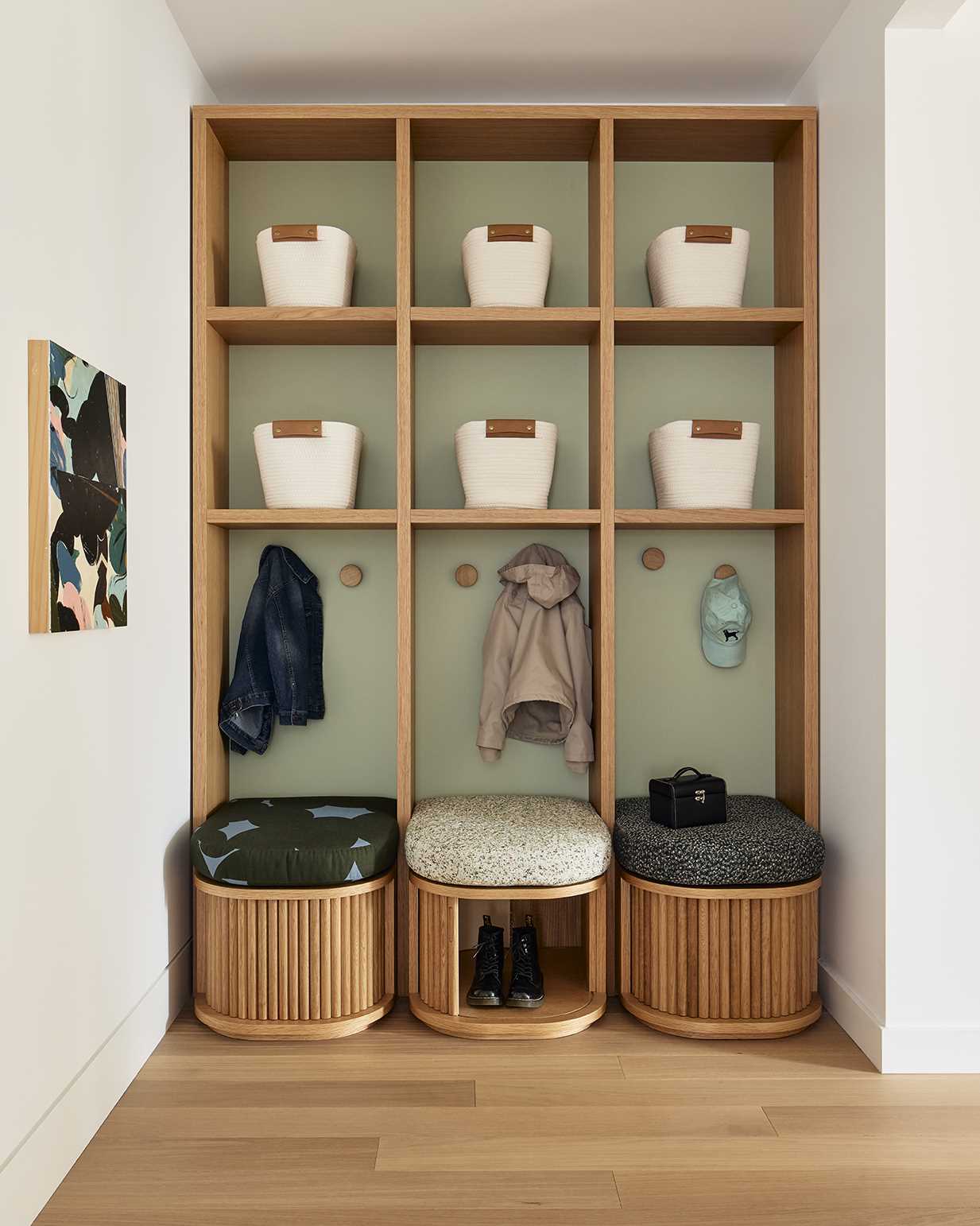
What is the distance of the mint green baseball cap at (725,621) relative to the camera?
9.97 feet

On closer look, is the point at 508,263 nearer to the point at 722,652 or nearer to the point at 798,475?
the point at 798,475

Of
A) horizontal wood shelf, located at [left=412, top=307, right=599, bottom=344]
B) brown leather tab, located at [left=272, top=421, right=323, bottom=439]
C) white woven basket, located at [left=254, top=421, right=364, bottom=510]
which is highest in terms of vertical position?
horizontal wood shelf, located at [left=412, top=307, right=599, bottom=344]

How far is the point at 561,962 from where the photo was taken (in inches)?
116

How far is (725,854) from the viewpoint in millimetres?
2545

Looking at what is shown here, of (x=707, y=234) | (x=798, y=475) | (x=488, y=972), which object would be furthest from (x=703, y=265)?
(x=488, y=972)

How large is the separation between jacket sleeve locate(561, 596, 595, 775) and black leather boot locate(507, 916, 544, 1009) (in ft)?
1.66

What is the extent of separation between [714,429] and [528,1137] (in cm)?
189

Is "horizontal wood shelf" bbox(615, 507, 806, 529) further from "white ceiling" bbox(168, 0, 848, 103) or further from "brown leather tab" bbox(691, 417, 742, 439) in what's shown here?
"white ceiling" bbox(168, 0, 848, 103)

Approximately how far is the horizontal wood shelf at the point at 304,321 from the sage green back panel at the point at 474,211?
0.31 meters

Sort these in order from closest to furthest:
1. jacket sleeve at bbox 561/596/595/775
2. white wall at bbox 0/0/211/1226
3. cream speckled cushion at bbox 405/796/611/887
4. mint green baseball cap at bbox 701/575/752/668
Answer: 1. white wall at bbox 0/0/211/1226
2. cream speckled cushion at bbox 405/796/611/887
3. jacket sleeve at bbox 561/596/595/775
4. mint green baseball cap at bbox 701/575/752/668

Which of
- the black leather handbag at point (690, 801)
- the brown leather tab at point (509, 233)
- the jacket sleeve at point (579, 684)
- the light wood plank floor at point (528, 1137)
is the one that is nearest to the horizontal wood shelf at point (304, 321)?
the brown leather tab at point (509, 233)

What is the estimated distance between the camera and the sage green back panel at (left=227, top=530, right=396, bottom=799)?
3109 millimetres

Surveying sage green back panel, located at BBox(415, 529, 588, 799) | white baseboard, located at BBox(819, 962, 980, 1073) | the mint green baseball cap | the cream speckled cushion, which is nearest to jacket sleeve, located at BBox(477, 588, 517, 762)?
sage green back panel, located at BBox(415, 529, 588, 799)

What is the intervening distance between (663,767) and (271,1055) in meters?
1.44
